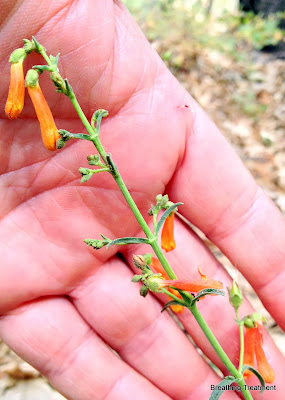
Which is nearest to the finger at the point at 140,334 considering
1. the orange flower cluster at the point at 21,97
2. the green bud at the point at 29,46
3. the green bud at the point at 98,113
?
the orange flower cluster at the point at 21,97

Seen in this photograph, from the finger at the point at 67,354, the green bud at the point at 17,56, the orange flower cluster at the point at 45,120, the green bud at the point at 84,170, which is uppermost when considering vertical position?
the green bud at the point at 17,56

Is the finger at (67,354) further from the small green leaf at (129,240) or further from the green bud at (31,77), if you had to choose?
the green bud at (31,77)

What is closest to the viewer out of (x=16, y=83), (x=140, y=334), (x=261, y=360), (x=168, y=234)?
(x=16, y=83)

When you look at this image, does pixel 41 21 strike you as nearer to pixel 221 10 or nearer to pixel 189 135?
pixel 189 135

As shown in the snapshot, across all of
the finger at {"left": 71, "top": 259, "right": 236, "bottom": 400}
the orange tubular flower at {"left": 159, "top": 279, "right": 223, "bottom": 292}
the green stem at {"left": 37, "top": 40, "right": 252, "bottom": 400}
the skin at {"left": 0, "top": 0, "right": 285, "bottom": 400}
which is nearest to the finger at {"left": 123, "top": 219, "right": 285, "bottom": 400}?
the skin at {"left": 0, "top": 0, "right": 285, "bottom": 400}

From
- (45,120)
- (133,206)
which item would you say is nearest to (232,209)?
(133,206)

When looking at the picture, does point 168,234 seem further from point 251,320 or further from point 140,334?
point 140,334

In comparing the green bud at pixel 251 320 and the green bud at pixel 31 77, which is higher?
the green bud at pixel 31 77
